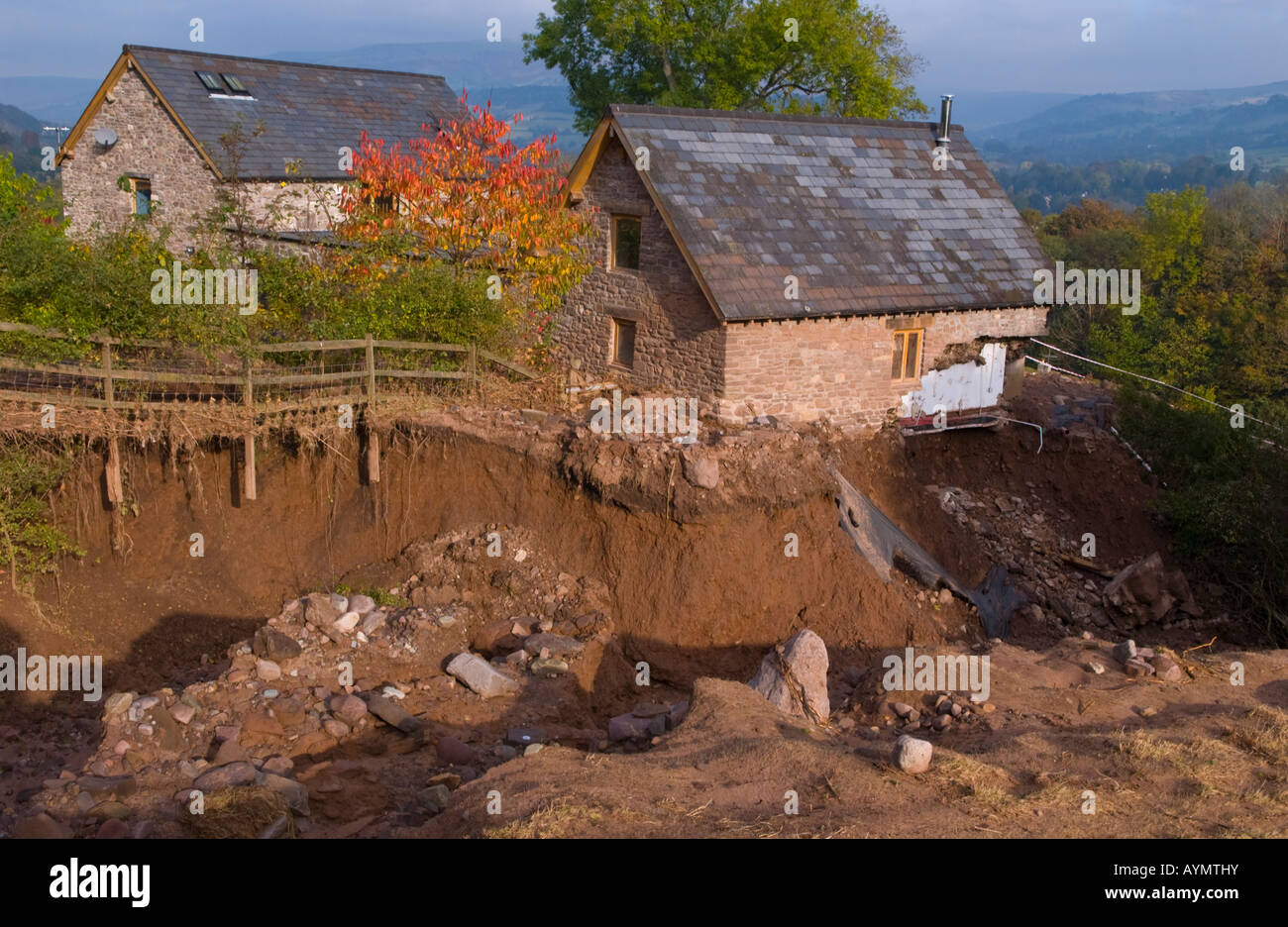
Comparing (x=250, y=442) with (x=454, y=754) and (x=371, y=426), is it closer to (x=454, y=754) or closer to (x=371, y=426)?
(x=371, y=426)

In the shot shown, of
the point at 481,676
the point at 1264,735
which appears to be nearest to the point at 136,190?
the point at 481,676

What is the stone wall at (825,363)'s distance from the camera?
18.1 metres

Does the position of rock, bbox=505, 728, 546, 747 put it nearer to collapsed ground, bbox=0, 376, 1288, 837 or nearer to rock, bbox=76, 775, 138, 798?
collapsed ground, bbox=0, 376, 1288, 837

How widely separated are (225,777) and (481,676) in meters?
3.54

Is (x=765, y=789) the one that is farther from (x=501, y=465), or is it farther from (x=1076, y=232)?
(x=1076, y=232)

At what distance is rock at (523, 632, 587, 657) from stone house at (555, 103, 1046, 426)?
210 inches

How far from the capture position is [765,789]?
9344mm

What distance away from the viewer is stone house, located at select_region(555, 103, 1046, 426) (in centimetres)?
1820

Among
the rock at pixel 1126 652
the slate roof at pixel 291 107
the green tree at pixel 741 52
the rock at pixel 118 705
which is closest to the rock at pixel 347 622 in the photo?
the rock at pixel 118 705

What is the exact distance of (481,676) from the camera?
1362cm

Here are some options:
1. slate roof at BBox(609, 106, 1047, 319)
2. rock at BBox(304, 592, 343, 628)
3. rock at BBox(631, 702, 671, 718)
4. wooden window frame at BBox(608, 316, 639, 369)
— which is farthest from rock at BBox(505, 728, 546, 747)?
wooden window frame at BBox(608, 316, 639, 369)

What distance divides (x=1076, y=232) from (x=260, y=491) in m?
50.2

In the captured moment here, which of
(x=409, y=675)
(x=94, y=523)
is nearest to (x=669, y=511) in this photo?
(x=409, y=675)

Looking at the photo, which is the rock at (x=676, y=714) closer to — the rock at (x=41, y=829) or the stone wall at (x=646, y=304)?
the rock at (x=41, y=829)
